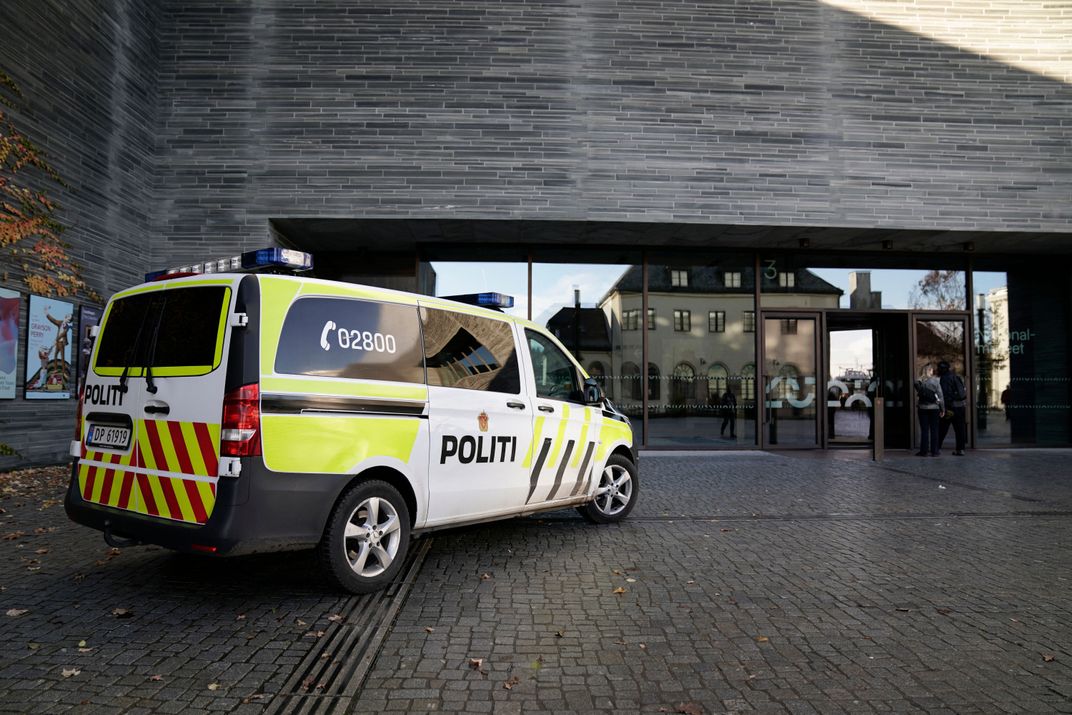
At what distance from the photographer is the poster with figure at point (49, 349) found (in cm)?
914

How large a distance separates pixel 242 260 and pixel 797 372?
11615 mm

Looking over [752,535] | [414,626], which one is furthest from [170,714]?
[752,535]

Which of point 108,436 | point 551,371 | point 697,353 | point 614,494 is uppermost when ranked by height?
point 697,353

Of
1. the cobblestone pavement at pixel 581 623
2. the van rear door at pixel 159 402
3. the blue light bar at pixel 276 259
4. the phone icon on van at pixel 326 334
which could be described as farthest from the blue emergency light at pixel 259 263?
the cobblestone pavement at pixel 581 623

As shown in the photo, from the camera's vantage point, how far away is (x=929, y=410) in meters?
12.8

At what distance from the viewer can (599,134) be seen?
1144 centimetres

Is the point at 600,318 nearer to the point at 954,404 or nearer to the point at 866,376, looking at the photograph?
the point at 866,376

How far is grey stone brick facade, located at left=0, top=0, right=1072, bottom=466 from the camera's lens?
1105 centimetres

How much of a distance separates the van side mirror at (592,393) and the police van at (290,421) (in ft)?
3.55

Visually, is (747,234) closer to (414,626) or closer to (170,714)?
(414,626)

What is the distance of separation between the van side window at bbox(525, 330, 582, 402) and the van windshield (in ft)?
8.34

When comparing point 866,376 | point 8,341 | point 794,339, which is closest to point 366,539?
point 8,341

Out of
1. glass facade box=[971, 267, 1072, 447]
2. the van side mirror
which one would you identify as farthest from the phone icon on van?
glass facade box=[971, 267, 1072, 447]

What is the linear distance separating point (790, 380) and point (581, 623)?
1077cm
